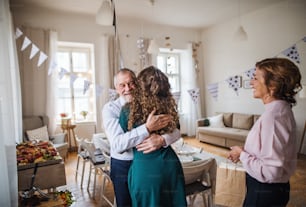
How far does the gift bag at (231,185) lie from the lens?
2.16 m

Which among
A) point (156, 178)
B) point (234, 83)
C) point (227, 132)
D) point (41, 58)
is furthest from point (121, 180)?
point (234, 83)

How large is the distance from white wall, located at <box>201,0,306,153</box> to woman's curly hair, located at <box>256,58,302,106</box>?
3.96 meters

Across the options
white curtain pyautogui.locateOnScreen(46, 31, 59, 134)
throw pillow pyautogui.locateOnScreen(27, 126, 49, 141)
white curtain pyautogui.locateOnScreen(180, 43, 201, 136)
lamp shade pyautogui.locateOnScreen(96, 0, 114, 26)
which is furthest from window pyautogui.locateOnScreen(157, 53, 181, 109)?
lamp shade pyautogui.locateOnScreen(96, 0, 114, 26)

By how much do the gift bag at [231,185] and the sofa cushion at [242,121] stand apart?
10.3 feet

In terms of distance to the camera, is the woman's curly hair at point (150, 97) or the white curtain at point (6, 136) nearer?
the woman's curly hair at point (150, 97)

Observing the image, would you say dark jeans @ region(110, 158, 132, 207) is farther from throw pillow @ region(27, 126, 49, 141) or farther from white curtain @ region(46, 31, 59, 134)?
white curtain @ region(46, 31, 59, 134)

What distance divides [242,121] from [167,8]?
3.10 m

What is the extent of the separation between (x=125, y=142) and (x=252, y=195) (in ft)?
2.44

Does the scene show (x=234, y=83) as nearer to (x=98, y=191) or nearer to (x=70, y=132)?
(x=98, y=191)

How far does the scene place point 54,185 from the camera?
2.17m

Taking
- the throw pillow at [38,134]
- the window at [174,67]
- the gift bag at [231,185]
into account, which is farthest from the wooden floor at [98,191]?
the window at [174,67]

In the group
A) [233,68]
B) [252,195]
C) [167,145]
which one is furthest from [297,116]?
[167,145]

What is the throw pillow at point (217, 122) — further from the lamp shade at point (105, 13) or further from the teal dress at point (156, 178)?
the teal dress at point (156, 178)

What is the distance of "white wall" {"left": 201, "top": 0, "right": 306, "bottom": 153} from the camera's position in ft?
14.5
